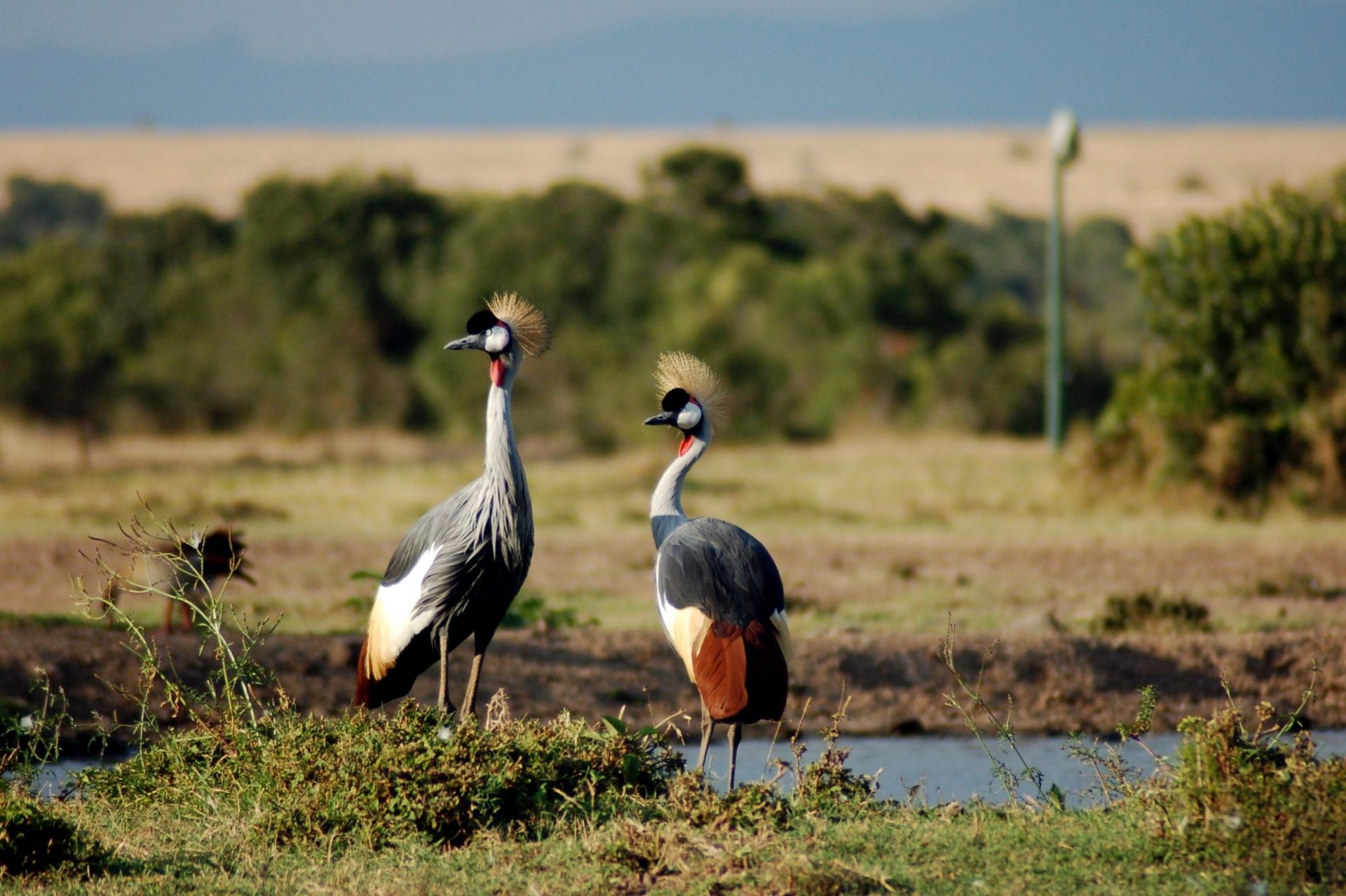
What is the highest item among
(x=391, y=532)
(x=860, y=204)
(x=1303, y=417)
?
(x=860, y=204)

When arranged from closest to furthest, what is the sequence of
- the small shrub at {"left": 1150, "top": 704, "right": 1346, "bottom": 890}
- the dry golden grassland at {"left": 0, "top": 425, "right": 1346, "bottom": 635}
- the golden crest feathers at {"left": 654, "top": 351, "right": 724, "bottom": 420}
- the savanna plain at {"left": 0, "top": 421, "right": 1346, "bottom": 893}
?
1. the small shrub at {"left": 1150, "top": 704, "right": 1346, "bottom": 890}
2. the savanna plain at {"left": 0, "top": 421, "right": 1346, "bottom": 893}
3. the golden crest feathers at {"left": 654, "top": 351, "right": 724, "bottom": 420}
4. the dry golden grassland at {"left": 0, "top": 425, "right": 1346, "bottom": 635}

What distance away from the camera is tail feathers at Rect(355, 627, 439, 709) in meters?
6.99

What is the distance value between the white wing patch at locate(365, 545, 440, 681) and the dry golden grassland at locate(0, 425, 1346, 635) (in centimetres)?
419

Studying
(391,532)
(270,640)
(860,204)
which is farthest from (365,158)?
(270,640)

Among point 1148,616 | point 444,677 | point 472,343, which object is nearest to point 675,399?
point 472,343

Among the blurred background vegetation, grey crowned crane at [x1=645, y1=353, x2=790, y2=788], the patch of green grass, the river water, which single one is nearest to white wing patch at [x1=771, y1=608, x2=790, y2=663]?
grey crowned crane at [x1=645, y1=353, x2=790, y2=788]

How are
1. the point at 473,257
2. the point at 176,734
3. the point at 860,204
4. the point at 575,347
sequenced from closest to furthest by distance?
the point at 176,734, the point at 575,347, the point at 473,257, the point at 860,204

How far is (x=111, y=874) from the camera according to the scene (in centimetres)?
531

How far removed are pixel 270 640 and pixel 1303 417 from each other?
39.8 ft

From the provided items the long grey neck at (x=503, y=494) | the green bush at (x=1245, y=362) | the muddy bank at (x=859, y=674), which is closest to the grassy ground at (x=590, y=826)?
the long grey neck at (x=503, y=494)

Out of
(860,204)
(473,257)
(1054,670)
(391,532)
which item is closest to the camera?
(1054,670)

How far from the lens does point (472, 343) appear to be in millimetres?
7090

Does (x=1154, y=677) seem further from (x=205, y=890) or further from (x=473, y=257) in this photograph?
(x=473, y=257)

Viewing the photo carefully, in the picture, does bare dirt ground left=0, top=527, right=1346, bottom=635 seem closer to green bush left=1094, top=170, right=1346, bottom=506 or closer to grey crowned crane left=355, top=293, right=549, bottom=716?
green bush left=1094, top=170, right=1346, bottom=506
